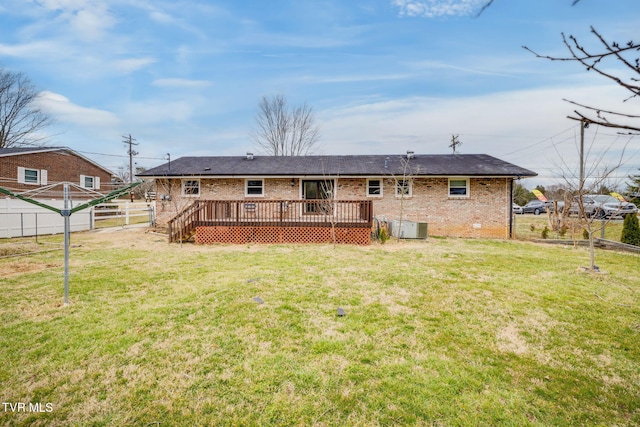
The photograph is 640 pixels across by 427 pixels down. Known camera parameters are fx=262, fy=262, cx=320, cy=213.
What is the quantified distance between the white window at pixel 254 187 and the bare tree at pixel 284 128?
14.4 metres

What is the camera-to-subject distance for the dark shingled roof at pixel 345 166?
13750 millimetres

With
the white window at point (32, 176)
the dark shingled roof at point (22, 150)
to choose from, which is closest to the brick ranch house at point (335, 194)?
the dark shingled roof at point (22, 150)

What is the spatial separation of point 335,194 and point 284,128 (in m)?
17.3

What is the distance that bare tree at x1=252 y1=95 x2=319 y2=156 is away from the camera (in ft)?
92.2

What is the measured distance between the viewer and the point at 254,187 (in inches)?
589

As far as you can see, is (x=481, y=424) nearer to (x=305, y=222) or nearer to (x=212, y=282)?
(x=212, y=282)

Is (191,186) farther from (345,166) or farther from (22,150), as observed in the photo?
(22,150)

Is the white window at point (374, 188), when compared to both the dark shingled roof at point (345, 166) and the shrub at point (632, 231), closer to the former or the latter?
the dark shingled roof at point (345, 166)

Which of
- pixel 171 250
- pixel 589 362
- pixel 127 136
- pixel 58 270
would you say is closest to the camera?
pixel 589 362

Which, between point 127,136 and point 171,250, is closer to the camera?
point 171,250

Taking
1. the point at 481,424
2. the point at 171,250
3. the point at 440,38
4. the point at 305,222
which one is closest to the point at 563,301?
the point at 481,424

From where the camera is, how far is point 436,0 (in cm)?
157

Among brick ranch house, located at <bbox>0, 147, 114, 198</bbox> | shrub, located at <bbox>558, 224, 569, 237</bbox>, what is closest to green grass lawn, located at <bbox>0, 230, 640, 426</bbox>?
shrub, located at <bbox>558, 224, 569, 237</bbox>

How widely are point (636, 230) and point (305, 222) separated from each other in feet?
43.1
